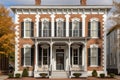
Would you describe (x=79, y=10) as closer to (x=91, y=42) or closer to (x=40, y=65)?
(x=91, y=42)

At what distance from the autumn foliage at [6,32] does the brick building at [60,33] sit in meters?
3.11

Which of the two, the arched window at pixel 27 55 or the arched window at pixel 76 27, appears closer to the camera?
the arched window at pixel 27 55

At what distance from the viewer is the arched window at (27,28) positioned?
4453 centimetres

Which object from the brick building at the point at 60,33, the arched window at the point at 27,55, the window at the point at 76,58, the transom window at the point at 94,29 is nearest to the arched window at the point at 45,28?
the brick building at the point at 60,33

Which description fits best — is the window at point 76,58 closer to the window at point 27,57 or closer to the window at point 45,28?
the window at point 45,28

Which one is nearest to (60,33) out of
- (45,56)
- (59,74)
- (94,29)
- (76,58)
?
(45,56)

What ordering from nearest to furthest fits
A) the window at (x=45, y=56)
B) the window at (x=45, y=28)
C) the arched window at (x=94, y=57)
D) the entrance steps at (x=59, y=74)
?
1. the entrance steps at (x=59, y=74)
2. the window at (x=45, y=56)
3. the arched window at (x=94, y=57)
4. the window at (x=45, y=28)

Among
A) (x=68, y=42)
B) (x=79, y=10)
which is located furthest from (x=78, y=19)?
(x=68, y=42)

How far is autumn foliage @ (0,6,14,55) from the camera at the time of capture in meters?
38.8

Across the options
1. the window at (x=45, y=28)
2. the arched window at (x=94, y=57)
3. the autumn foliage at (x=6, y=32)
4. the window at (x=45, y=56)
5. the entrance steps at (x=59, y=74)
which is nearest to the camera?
the autumn foliage at (x=6, y=32)

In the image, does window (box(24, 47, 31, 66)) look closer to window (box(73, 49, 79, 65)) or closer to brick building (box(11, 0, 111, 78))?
brick building (box(11, 0, 111, 78))

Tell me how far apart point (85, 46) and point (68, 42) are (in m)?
2.22

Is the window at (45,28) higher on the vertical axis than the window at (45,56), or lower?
higher

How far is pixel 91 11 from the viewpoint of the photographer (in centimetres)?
4469
